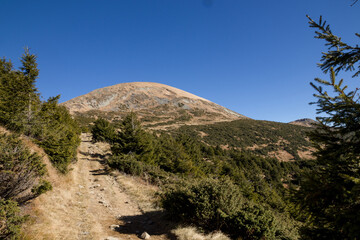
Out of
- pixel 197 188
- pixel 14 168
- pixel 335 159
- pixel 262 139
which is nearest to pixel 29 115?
pixel 14 168

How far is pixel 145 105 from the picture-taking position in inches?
5645

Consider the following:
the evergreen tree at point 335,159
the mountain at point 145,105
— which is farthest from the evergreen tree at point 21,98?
the mountain at point 145,105

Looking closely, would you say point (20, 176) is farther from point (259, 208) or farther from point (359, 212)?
point (259, 208)

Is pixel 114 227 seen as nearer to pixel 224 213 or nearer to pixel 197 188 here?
pixel 197 188

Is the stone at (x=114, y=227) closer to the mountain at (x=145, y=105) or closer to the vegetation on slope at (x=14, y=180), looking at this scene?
the vegetation on slope at (x=14, y=180)

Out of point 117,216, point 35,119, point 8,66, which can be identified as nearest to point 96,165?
point 35,119

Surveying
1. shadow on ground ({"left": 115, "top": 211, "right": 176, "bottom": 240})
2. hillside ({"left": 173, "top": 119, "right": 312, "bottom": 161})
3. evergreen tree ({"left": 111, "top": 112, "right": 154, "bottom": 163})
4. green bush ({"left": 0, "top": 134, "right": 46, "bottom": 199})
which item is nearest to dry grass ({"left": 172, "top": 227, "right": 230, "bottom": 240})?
shadow on ground ({"left": 115, "top": 211, "right": 176, "bottom": 240})

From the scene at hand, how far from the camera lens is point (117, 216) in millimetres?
8805

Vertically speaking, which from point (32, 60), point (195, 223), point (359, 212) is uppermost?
point (32, 60)

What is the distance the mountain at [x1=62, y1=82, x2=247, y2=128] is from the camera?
118 m

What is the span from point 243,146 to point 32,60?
2673 inches

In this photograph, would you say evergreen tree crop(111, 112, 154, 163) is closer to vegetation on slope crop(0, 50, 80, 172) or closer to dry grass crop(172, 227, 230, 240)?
vegetation on slope crop(0, 50, 80, 172)

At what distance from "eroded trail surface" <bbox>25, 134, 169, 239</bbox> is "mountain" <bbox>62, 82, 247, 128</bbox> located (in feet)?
304

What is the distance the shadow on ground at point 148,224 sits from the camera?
727cm
